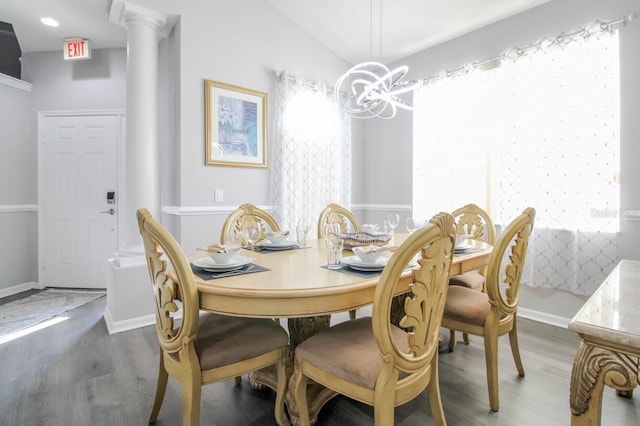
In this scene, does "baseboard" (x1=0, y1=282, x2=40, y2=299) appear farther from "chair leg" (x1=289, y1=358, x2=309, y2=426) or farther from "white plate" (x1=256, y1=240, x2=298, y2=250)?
"chair leg" (x1=289, y1=358, x2=309, y2=426)

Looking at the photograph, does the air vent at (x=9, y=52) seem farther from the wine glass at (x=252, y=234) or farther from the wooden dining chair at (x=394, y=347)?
the wooden dining chair at (x=394, y=347)

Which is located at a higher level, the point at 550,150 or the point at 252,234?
the point at 550,150

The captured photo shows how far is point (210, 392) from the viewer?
71.6 inches

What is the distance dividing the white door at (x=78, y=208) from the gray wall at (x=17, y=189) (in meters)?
0.16

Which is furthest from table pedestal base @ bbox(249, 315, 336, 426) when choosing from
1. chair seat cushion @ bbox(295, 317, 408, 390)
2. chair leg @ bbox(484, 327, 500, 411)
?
chair leg @ bbox(484, 327, 500, 411)

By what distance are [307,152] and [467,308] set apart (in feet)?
8.22

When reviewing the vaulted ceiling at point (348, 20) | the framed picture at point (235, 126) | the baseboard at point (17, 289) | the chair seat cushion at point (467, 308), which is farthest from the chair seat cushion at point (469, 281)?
the baseboard at point (17, 289)

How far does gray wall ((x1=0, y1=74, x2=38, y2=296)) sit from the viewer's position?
361 centimetres

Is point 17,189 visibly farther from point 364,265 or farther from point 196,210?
point 364,265

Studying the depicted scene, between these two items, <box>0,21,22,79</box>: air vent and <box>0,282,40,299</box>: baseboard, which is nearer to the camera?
<box>0,21,22,79</box>: air vent

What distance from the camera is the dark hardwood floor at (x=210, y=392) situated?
1601mm

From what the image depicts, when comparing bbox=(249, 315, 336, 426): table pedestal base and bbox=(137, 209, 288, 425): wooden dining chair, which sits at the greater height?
bbox=(137, 209, 288, 425): wooden dining chair

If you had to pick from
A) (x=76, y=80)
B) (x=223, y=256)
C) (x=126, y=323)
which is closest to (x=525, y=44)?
(x=223, y=256)

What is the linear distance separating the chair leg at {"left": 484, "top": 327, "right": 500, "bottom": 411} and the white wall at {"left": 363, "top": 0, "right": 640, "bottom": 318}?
1599 millimetres
